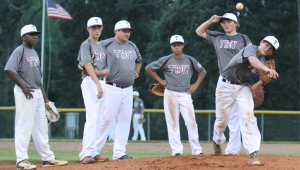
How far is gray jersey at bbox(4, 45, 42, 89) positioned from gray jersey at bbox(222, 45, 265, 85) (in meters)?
2.99

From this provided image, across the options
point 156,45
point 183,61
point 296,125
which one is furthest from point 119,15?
point 183,61

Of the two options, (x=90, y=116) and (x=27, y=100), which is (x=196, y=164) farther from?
(x=27, y=100)

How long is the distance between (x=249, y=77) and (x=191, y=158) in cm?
151

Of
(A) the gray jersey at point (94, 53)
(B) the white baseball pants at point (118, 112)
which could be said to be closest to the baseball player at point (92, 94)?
(A) the gray jersey at point (94, 53)

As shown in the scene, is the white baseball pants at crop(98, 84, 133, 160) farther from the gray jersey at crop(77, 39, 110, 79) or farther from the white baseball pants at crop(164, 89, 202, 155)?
the white baseball pants at crop(164, 89, 202, 155)

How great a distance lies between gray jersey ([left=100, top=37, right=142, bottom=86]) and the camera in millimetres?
6755

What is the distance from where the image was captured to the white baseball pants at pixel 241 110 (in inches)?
228

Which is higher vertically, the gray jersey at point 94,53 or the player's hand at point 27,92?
the gray jersey at point 94,53

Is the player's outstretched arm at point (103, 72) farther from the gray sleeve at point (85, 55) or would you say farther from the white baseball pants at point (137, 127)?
the white baseball pants at point (137, 127)

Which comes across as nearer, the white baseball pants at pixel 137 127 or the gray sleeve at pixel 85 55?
the gray sleeve at pixel 85 55

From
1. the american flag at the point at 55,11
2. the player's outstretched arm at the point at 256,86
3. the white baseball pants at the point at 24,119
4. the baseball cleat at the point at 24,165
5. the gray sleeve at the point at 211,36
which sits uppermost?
the american flag at the point at 55,11

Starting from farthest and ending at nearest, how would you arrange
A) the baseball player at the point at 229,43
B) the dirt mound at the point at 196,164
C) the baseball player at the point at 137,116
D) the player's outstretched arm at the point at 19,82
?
1. the baseball player at the point at 137,116
2. the baseball player at the point at 229,43
3. the player's outstretched arm at the point at 19,82
4. the dirt mound at the point at 196,164

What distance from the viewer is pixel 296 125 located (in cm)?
1562

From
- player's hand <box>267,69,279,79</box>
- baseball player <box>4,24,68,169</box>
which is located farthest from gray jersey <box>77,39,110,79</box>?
player's hand <box>267,69,279,79</box>
